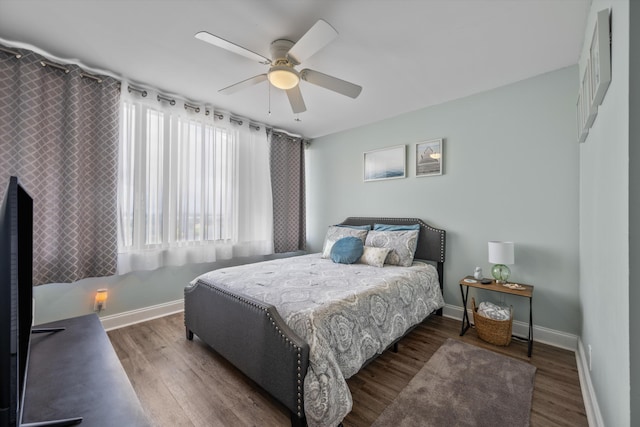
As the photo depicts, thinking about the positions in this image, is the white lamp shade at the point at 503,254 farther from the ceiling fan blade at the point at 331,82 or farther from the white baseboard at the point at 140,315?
the white baseboard at the point at 140,315

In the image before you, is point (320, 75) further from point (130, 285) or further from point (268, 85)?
point (130, 285)

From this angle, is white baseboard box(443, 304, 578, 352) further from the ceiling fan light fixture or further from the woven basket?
the ceiling fan light fixture

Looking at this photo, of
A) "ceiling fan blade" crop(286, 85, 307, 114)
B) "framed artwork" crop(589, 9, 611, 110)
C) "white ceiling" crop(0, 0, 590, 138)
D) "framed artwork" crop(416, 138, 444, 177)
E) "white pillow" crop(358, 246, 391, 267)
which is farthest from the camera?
"framed artwork" crop(416, 138, 444, 177)

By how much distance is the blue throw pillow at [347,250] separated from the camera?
3.03 m

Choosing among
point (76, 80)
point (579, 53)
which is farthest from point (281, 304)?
point (579, 53)

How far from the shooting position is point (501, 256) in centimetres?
245

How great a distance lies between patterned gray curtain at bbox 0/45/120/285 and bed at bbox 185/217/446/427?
1051mm

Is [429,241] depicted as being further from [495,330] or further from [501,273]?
[495,330]

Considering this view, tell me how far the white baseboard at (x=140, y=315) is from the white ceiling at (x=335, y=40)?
2457mm

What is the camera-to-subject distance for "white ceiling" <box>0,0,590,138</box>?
1.75 metres

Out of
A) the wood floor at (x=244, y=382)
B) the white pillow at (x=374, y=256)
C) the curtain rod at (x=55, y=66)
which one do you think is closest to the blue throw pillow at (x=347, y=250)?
the white pillow at (x=374, y=256)

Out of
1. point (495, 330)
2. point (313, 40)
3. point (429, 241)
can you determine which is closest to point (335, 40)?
point (313, 40)

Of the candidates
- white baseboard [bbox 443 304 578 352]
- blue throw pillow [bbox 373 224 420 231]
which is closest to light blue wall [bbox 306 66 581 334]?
white baseboard [bbox 443 304 578 352]

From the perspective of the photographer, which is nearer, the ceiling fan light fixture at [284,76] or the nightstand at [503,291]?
the ceiling fan light fixture at [284,76]
